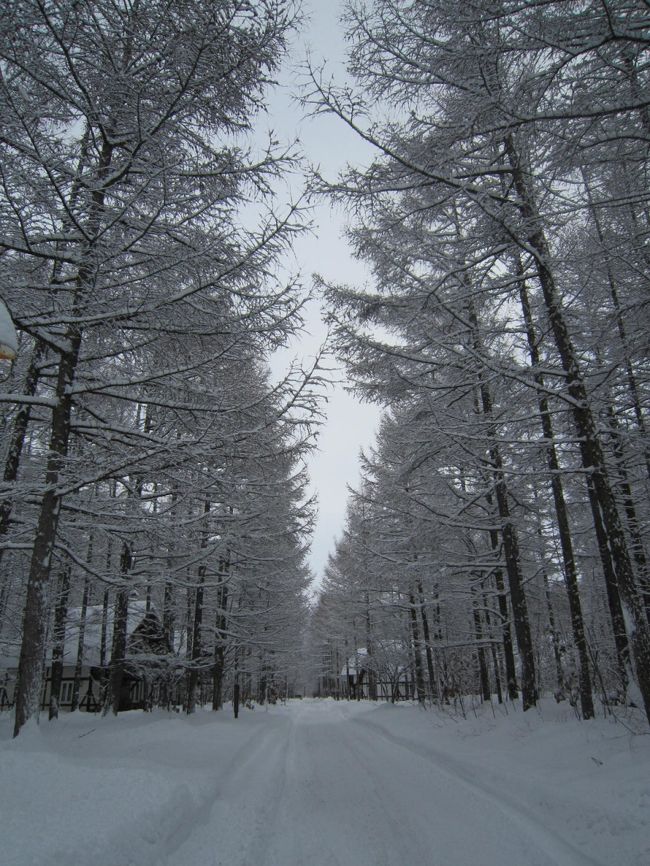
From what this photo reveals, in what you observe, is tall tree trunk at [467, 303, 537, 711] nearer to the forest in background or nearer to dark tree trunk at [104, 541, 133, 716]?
the forest in background

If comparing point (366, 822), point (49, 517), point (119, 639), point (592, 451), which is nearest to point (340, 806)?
point (366, 822)

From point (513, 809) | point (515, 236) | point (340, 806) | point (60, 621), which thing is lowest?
point (340, 806)

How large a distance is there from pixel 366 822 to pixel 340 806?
0.71m

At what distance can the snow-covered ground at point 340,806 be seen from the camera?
10.5 ft

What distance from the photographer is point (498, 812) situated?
4.31m

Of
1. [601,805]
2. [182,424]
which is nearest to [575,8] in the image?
[182,424]

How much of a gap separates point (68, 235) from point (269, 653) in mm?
18911

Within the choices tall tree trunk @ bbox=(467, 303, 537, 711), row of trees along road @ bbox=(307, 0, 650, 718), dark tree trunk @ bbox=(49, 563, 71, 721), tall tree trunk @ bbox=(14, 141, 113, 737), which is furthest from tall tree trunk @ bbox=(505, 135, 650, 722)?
dark tree trunk @ bbox=(49, 563, 71, 721)

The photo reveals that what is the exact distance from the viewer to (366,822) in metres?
4.37

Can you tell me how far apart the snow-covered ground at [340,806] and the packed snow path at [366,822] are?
18 mm

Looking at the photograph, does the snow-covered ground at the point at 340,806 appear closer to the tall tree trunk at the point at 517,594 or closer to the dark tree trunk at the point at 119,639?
the tall tree trunk at the point at 517,594

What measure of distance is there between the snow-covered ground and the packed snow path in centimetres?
2

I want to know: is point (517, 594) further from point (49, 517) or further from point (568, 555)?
point (49, 517)

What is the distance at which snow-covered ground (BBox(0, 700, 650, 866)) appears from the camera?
3.20 metres
